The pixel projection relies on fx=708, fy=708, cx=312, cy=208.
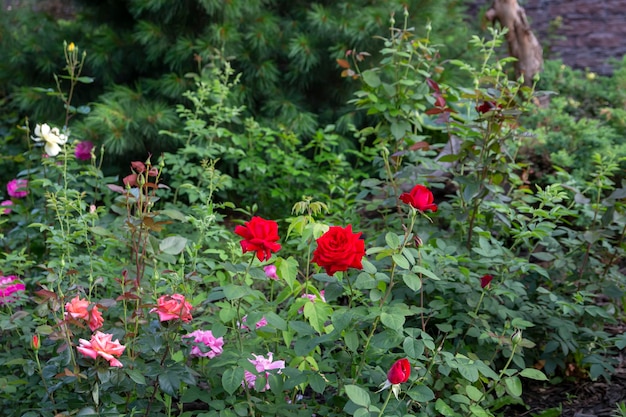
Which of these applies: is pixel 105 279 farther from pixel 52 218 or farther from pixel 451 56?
pixel 451 56

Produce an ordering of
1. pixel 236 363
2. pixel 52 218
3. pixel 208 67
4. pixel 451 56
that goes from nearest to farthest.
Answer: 1. pixel 236 363
2. pixel 52 218
3. pixel 208 67
4. pixel 451 56

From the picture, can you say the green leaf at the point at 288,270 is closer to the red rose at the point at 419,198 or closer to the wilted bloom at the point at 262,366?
the wilted bloom at the point at 262,366

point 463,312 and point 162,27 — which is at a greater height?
point 162,27

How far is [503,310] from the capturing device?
2.49m

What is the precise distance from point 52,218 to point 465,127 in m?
1.84

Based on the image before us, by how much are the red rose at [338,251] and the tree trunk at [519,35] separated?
383 cm

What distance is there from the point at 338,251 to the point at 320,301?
0.41 m

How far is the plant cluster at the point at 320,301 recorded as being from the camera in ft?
6.24

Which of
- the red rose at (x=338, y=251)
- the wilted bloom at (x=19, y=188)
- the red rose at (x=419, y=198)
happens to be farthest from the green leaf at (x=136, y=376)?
the wilted bloom at (x=19, y=188)

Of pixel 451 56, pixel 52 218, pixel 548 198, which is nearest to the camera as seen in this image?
pixel 548 198

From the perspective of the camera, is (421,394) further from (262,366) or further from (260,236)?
(260,236)

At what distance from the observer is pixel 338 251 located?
5.68 feet

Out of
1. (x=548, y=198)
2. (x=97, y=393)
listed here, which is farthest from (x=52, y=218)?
(x=548, y=198)

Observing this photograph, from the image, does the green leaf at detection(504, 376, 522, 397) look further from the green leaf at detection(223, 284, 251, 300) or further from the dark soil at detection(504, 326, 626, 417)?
the green leaf at detection(223, 284, 251, 300)
